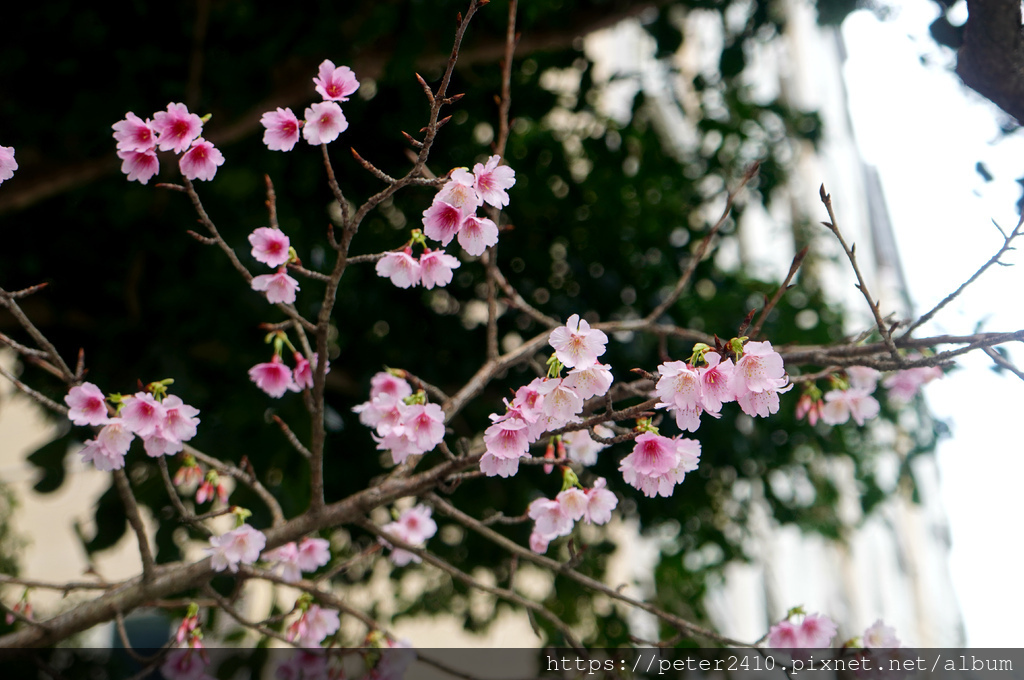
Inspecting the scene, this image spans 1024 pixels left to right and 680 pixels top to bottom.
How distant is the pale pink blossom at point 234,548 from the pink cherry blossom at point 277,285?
0.89 ft

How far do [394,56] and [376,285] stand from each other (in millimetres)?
536

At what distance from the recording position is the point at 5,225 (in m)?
1.64

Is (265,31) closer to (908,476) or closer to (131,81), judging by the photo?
(131,81)

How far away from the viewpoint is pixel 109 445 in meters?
0.82

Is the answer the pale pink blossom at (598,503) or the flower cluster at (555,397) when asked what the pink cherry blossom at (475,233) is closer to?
the flower cluster at (555,397)

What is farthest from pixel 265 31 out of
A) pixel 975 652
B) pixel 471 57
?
pixel 975 652

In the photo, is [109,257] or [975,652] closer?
[975,652]

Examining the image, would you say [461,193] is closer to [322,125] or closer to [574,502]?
[322,125]

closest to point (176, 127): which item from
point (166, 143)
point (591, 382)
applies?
point (166, 143)

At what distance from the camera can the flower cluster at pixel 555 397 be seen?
27.7 inches

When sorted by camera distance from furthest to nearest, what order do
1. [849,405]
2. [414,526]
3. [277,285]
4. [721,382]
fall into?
[414,526]
[849,405]
[277,285]
[721,382]

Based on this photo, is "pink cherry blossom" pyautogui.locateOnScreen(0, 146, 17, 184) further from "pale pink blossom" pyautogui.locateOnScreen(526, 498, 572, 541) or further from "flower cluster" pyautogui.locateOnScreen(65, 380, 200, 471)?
"pale pink blossom" pyautogui.locateOnScreen(526, 498, 572, 541)

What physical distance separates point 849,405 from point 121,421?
86cm

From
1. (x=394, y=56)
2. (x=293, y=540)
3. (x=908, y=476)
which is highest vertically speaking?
(x=394, y=56)
